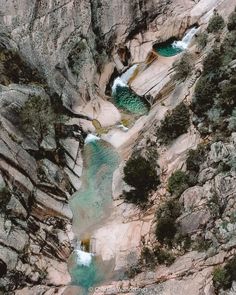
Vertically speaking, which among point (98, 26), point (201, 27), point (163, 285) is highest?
A: point (98, 26)

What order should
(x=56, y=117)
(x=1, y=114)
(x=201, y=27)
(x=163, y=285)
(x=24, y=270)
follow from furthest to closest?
1. (x=201, y=27)
2. (x=56, y=117)
3. (x=1, y=114)
4. (x=24, y=270)
5. (x=163, y=285)

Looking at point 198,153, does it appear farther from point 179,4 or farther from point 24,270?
point 179,4

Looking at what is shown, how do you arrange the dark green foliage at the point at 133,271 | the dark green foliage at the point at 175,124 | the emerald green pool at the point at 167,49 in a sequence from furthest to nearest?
the emerald green pool at the point at 167,49
the dark green foliage at the point at 175,124
the dark green foliage at the point at 133,271

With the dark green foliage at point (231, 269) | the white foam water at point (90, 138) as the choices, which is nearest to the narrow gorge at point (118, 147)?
the dark green foliage at point (231, 269)

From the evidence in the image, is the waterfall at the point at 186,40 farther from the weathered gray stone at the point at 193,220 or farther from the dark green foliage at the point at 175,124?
the weathered gray stone at the point at 193,220

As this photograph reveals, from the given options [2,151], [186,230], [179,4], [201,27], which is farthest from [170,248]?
[179,4]

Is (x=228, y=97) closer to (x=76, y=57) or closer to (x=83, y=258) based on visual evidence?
(x=83, y=258)

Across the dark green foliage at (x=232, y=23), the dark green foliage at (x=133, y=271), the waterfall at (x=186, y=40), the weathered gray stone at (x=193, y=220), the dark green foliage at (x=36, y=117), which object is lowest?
the dark green foliage at (x=133, y=271)
